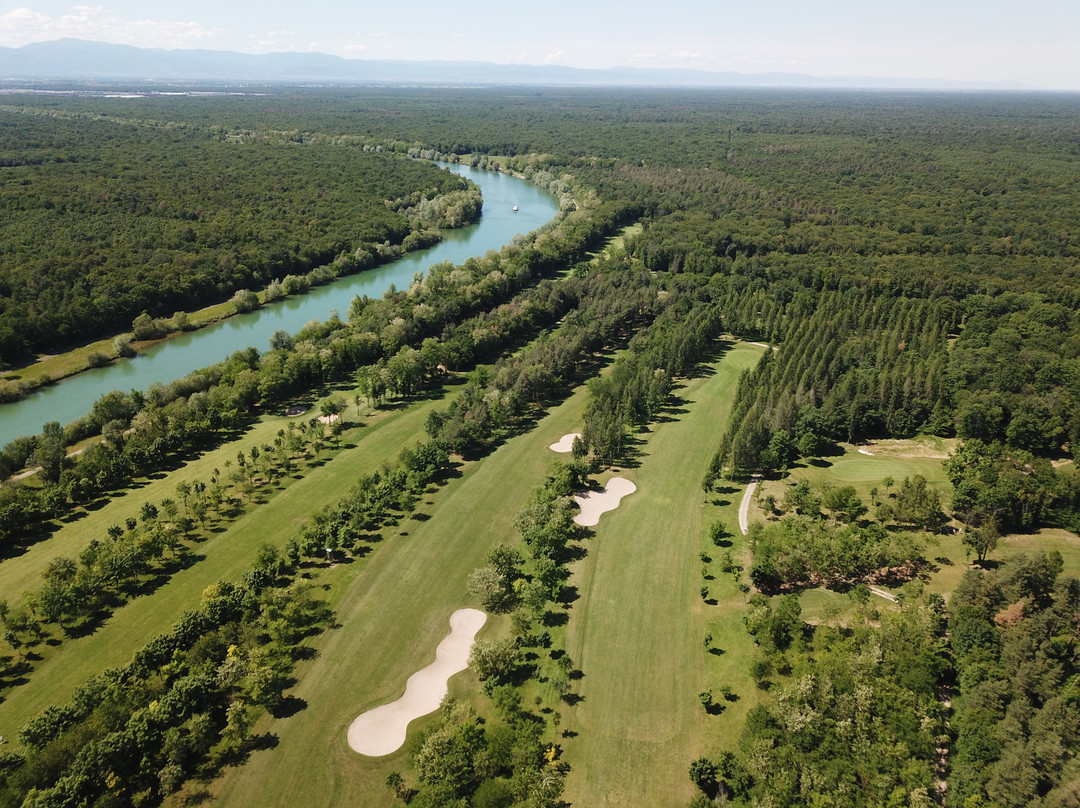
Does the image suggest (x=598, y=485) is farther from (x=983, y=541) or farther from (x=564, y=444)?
(x=983, y=541)

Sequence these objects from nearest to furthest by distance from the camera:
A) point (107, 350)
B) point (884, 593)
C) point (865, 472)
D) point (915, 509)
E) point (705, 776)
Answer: point (705, 776), point (884, 593), point (915, 509), point (865, 472), point (107, 350)

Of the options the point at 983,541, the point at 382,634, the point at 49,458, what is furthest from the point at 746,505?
the point at 49,458

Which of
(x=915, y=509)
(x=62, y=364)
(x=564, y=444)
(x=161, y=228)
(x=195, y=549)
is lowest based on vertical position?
(x=195, y=549)

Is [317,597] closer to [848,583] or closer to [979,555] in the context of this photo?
[848,583]

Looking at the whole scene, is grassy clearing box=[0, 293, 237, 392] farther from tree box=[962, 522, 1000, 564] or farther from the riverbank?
tree box=[962, 522, 1000, 564]

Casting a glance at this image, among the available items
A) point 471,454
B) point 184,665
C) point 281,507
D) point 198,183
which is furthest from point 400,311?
point 198,183

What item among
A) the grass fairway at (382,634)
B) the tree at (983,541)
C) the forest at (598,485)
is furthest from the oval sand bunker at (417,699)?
the tree at (983,541)
